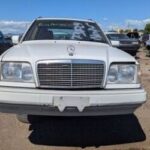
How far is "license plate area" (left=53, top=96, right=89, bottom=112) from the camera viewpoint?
5367 mm

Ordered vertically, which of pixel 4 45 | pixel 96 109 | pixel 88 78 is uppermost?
pixel 88 78

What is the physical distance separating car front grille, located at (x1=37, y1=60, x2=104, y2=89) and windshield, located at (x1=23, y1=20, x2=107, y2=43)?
1.99 m

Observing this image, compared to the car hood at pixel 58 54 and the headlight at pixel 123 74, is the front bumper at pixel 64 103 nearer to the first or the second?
the headlight at pixel 123 74

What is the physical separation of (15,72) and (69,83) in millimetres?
735

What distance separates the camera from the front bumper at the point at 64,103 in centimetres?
538

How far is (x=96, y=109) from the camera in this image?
5496 millimetres

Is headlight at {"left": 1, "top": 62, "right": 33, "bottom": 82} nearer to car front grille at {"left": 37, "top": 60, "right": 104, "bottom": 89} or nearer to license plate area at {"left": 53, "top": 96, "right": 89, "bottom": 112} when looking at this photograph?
car front grille at {"left": 37, "top": 60, "right": 104, "bottom": 89}

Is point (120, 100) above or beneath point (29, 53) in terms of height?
beneath

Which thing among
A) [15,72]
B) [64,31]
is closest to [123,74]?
[15,72]

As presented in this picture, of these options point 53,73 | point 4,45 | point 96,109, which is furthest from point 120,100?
point 4,45

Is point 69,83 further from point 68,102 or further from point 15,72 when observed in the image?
point 15,72

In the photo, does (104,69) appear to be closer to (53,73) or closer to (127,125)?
(53,73)

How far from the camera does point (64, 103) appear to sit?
5.36 metres

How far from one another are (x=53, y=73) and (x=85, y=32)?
8.08 feet
